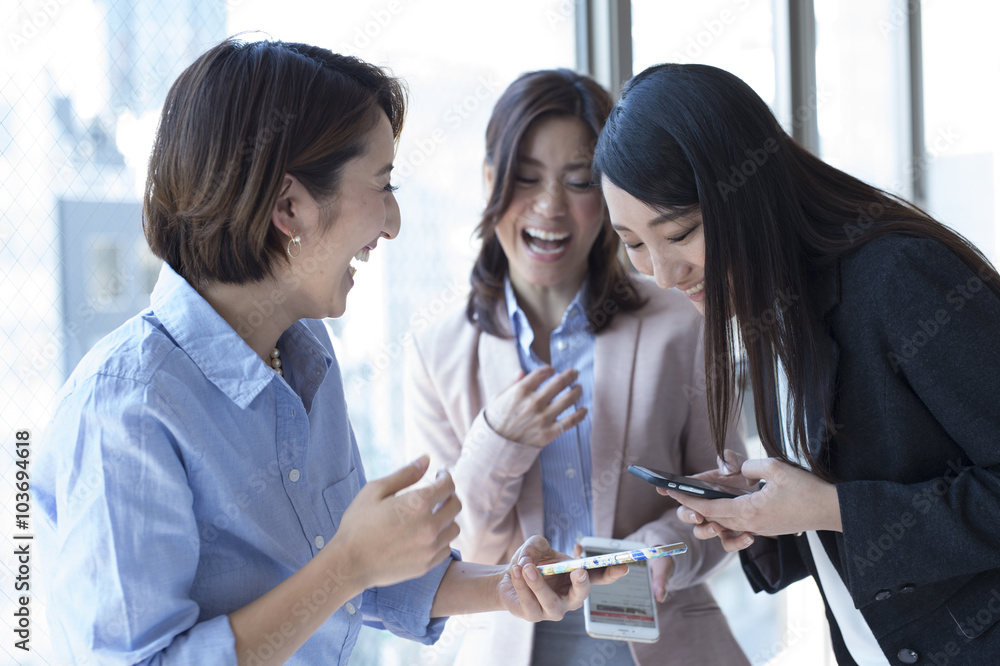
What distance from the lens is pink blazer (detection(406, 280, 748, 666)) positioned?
153 cm

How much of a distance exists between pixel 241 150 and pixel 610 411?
0.94m

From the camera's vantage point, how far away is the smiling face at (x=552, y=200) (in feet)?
5.44

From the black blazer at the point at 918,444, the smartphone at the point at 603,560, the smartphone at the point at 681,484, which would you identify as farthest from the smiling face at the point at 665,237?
the smartphone at the point at 603,560

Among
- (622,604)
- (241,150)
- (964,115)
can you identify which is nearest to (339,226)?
(241,150)

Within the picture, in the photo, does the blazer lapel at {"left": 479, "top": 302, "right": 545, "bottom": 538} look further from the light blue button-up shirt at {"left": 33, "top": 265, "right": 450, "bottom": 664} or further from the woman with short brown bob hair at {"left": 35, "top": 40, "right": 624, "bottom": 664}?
the light blue button-up shirt at {"left": 33, "top": 265, "right": 450, "bottom": 664}

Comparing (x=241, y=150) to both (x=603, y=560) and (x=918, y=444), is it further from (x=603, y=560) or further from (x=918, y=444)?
(x=918, y=444)

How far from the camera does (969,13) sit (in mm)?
3189

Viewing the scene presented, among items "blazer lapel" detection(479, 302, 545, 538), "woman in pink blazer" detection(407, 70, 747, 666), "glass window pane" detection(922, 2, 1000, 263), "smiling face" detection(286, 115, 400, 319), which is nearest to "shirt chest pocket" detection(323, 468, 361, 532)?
"smiling face" detection(286, 115, 400, 319)

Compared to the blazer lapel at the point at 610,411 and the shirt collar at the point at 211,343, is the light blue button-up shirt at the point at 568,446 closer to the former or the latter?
the blazer lapel at the point at 610,411

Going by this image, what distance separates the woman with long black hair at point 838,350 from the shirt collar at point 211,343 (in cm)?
65

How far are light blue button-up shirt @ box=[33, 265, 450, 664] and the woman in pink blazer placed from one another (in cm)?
49

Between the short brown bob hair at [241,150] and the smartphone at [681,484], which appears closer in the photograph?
the short brown bob hair at [241,150]

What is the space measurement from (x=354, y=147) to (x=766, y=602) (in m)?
2.83

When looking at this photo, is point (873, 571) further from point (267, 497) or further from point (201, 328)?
point (201, 328)
